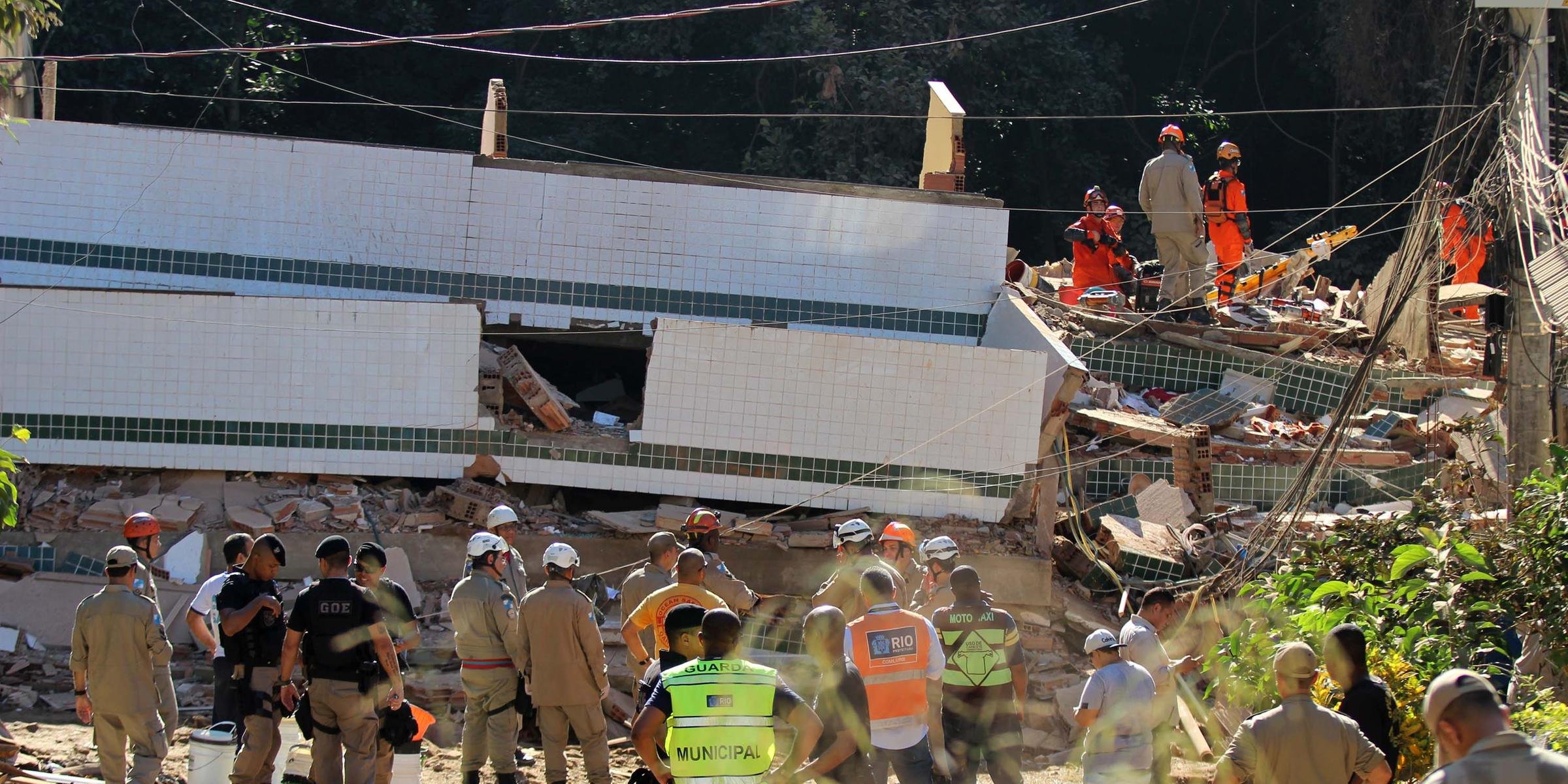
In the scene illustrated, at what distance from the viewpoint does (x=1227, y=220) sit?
15297 mm

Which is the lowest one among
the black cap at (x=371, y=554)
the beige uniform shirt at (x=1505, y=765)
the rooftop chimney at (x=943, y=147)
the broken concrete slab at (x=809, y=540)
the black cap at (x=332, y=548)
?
the broken concrete slab at (x=809, y=540)

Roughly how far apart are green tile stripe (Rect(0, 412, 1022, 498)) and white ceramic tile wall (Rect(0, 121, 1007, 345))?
3.96 ft

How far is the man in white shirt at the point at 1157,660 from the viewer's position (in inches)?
267

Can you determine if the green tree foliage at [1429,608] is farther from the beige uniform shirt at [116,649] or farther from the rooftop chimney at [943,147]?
the rooftop chimney at [943,147]

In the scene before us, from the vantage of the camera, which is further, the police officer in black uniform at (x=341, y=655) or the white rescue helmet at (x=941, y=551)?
the white rescue helmet at (x=941, y=551)

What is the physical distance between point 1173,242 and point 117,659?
34.3ft

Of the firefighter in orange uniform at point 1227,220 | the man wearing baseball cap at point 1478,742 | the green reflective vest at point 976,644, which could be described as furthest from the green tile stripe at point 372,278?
the man wearing baseball cap at point 1478,742

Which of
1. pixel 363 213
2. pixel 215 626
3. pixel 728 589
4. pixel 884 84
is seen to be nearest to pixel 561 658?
pixel 728 589

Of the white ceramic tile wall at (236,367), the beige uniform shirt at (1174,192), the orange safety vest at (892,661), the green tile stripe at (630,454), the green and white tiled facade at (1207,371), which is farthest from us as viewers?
the green and white tiled facade at (1207,371)

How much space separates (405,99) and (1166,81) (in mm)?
12634

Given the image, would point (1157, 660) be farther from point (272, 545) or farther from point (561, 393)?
point (561, 393)

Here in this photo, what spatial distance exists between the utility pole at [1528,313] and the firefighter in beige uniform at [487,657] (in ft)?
22.1

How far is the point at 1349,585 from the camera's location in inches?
326

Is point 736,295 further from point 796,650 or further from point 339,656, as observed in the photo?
point 339,656
